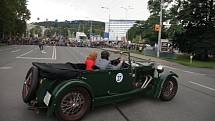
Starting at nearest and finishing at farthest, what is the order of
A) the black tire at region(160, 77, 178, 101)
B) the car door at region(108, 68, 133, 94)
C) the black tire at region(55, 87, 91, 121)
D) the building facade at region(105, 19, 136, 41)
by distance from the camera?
the black tire at region(55, 87, 91, 121) < the car door at region(108, 68, 133, 94) < the black tire at region(160, 77, 178, 101) < the building facade at region(105, 19, 136, 41)

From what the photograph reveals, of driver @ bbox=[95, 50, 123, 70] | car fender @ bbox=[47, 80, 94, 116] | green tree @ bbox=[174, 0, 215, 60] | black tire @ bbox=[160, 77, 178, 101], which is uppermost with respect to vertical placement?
green tree @ bbox=[174, 0, 215, 60]

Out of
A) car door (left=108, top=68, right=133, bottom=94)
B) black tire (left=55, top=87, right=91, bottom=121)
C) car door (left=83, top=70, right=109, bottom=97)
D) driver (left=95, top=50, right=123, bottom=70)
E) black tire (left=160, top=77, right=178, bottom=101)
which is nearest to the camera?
black tire (left=55, top=87, right=91, bottom=121)

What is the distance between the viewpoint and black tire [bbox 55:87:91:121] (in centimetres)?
602

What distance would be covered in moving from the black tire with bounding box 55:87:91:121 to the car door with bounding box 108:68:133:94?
2.52 feet

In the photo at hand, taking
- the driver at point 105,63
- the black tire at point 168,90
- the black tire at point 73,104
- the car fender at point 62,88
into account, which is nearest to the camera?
the car fender at point 62,88

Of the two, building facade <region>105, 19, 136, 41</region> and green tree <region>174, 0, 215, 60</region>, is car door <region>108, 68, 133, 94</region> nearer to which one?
green tree <region>174, 0, 215, 60</region>

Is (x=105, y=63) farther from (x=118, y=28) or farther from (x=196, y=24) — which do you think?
(x=118, y=28)

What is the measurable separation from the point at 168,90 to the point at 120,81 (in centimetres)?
203

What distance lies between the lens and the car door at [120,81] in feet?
22.9

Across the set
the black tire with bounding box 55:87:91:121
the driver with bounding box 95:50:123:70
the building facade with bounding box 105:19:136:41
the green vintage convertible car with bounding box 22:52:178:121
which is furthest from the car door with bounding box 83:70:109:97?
the building facade with bounding box 105:19:136:41

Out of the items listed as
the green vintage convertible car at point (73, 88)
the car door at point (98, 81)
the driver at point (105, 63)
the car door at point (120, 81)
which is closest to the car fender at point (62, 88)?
the green vintage convertible car at point (73, 88)

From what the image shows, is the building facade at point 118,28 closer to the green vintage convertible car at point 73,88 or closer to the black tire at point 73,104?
the green vintage convertible car at point 73,88

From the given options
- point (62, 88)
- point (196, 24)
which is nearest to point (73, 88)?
point (62, 88)

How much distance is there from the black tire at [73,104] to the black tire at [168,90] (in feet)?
8.92
